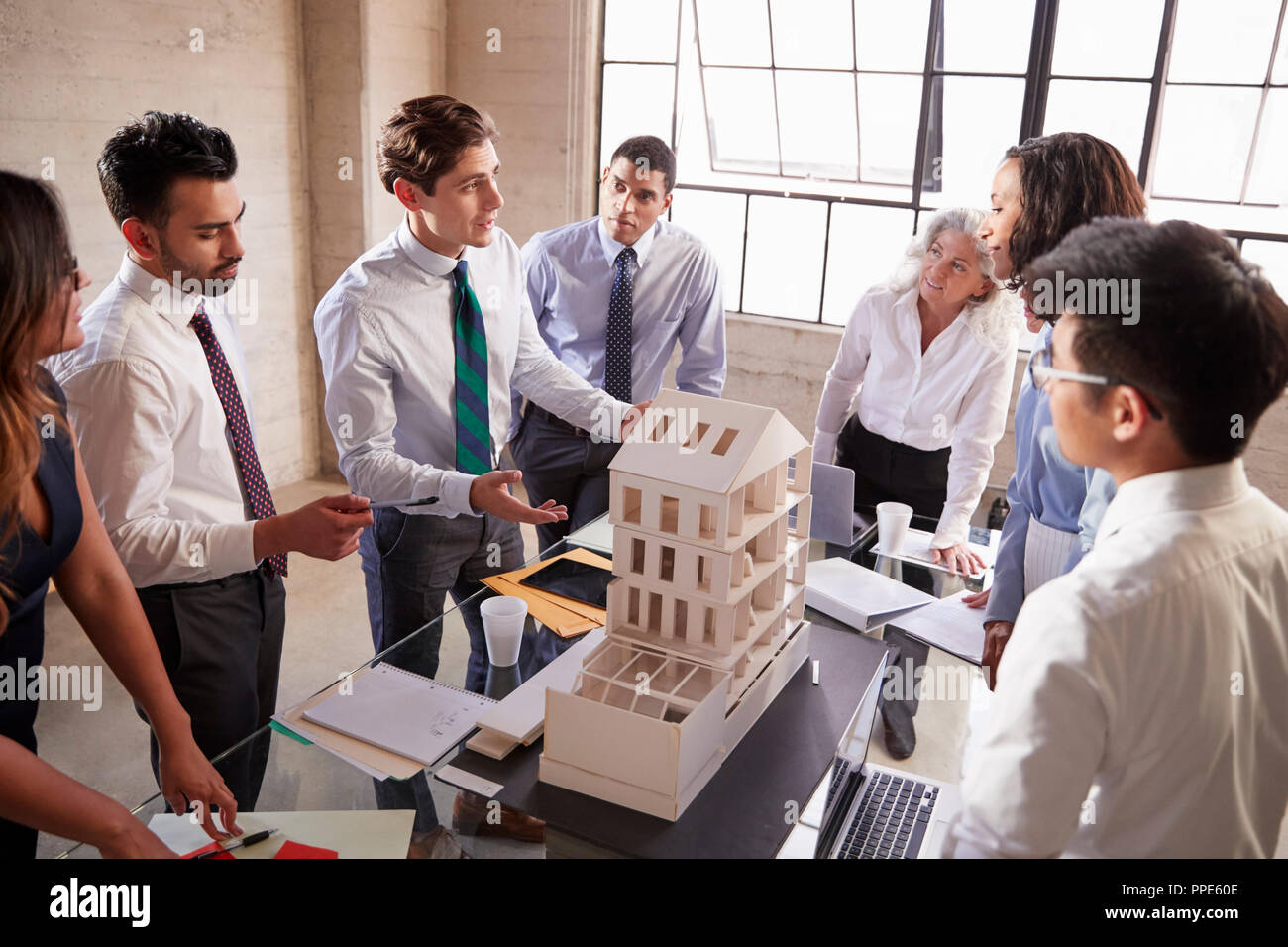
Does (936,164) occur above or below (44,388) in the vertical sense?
above

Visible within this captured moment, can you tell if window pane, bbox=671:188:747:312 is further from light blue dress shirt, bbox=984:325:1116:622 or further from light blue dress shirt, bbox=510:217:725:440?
light blue dress shirt, bbox=984:325:1116:622

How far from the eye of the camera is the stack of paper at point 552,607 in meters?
2.12

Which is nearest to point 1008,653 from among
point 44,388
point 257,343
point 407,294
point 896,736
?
point 896,736

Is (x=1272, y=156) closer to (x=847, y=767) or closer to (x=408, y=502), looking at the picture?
(x=847, y=767)

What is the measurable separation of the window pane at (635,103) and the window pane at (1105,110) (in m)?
1.92

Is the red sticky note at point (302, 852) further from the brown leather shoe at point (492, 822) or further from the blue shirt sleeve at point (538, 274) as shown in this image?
the blue shirt sleeve at point (538, 274)

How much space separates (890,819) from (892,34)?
4169mm

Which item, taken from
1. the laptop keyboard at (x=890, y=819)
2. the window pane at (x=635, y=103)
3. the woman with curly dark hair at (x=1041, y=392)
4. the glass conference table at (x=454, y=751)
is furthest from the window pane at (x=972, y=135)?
the laptop keyboard at (x=890, y=819)

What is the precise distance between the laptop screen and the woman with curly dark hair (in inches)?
12.5

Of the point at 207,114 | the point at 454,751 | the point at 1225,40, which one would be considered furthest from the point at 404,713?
the point at 1225,40

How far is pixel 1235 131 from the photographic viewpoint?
4402mm

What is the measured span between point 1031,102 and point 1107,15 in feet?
A: 1.50

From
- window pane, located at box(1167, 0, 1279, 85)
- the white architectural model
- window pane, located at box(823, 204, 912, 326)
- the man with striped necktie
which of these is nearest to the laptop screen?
the white architectural model
